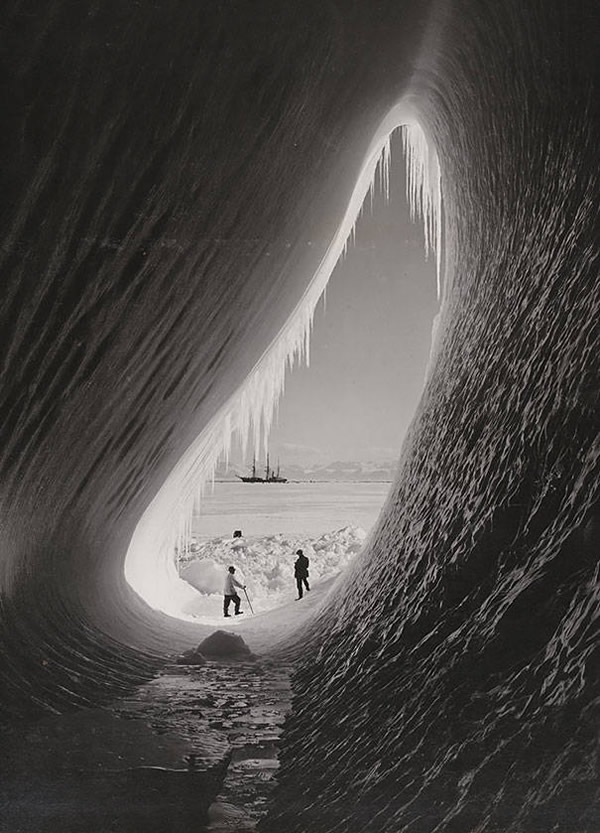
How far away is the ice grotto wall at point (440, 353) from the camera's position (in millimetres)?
2281

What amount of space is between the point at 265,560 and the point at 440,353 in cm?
1454

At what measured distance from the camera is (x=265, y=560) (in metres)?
19.8

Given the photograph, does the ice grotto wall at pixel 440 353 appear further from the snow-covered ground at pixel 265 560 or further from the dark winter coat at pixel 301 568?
the snow-covered ground at pixel 265 560

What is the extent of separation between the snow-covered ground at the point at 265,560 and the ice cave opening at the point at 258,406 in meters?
0.15

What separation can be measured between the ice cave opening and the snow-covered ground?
15 centimetres

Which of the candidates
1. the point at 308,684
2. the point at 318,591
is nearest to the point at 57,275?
the point at 308,684

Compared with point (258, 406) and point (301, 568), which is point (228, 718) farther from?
point (301, 568)

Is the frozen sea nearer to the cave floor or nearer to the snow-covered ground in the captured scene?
the snow-covered ground

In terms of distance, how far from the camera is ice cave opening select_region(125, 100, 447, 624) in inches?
289

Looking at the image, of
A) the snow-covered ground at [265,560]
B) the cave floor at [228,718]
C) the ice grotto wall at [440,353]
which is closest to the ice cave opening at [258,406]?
the snow-covered ground at [265,560]

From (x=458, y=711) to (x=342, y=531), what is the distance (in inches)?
789

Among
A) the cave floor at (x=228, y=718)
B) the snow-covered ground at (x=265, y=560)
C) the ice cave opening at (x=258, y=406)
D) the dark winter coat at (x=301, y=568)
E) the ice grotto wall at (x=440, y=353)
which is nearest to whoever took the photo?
the ice grotto wall at (x=440, y=353)

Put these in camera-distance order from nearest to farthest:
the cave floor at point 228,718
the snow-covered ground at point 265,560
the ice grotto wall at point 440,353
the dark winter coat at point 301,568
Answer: the ice grotto wall at point 440,353, the cave floor at point 228,718, the dark winter coat at point 301,568, the snow-covered ground at point 265,560

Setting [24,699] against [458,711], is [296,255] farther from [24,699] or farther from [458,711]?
[458,711]
